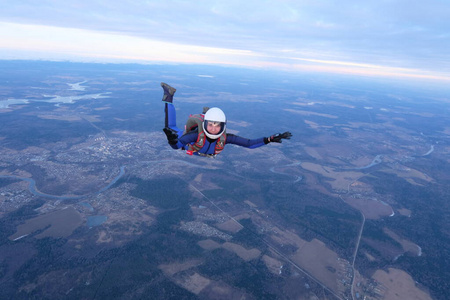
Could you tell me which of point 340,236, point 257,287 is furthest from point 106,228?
point 340,236

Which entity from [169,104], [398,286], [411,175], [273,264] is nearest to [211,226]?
[273,264]

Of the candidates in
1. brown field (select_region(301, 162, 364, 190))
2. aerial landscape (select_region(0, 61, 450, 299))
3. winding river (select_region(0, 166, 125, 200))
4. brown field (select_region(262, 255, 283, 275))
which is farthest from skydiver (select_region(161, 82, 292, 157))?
brown field (select_region(301, 162, 364, 190))

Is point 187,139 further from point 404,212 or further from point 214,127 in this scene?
point 404,212

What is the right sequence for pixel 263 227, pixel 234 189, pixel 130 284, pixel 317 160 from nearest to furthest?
pixel 130 284, pixel 263 227, pixel 234 189, pixel 317 160

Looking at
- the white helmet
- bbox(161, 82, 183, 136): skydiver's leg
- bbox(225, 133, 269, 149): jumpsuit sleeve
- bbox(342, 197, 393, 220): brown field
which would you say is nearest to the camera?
the white helmet

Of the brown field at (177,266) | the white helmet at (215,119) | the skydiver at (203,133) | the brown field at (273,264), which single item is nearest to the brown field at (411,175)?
the brown field at (273,264)

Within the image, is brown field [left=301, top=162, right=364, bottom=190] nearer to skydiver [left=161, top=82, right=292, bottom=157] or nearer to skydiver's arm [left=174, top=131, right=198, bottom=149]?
skydiver [left=161, top=82, right=292, bottom=157]

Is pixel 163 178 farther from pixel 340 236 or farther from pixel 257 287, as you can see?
pixel 340 236
